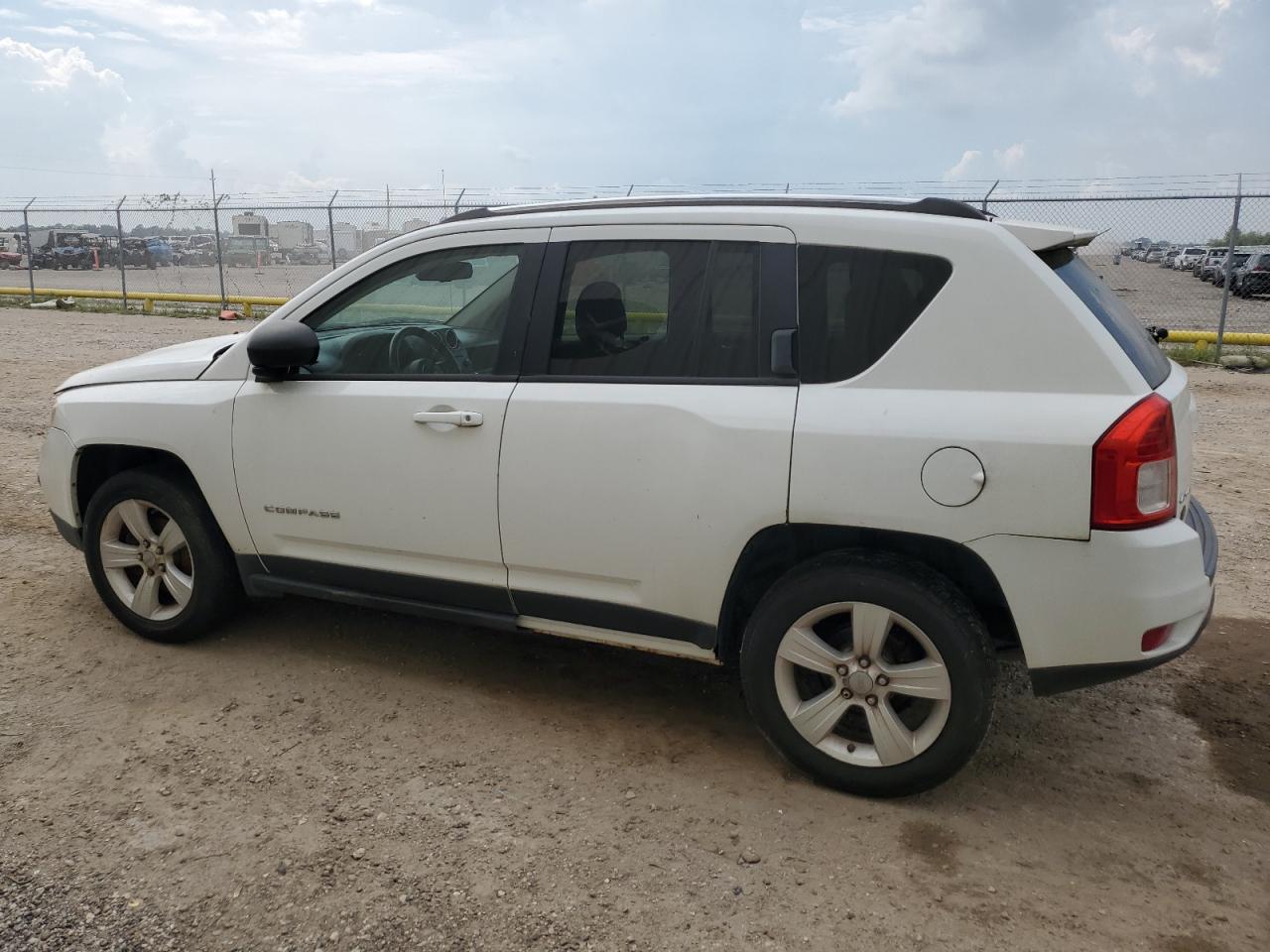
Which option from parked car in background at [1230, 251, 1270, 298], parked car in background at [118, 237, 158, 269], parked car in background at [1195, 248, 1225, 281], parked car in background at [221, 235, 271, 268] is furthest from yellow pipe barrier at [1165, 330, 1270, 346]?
parked car in background at [118, 237, 158, 269]

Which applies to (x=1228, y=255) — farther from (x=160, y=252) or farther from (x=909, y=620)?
(x=160, y=252)

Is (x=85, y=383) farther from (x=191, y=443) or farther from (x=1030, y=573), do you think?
(x=1030, y=573)

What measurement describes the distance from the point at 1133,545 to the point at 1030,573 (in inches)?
10.9

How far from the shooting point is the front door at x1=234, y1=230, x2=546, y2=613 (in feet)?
12.1

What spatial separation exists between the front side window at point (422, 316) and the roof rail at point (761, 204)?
21cm

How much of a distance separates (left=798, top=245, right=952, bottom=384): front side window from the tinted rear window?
1.24 ft

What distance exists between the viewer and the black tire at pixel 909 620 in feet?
10.0

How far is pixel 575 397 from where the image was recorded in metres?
3.51

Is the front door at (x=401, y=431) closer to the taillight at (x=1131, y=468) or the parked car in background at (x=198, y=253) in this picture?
the taillight at (x=1131, y=468)

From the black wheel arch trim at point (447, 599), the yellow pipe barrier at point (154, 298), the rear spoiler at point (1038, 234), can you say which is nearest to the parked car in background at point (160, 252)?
the yellow pipe barrier at point (154, 298)

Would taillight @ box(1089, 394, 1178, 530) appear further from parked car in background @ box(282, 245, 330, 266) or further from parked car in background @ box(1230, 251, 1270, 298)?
parked car in background @ box(1230, 251, 1270, 298)

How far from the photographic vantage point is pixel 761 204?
3.48 m

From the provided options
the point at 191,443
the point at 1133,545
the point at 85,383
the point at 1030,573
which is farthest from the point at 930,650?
the point at 85,383

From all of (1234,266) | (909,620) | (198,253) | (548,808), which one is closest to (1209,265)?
(1234,266)
